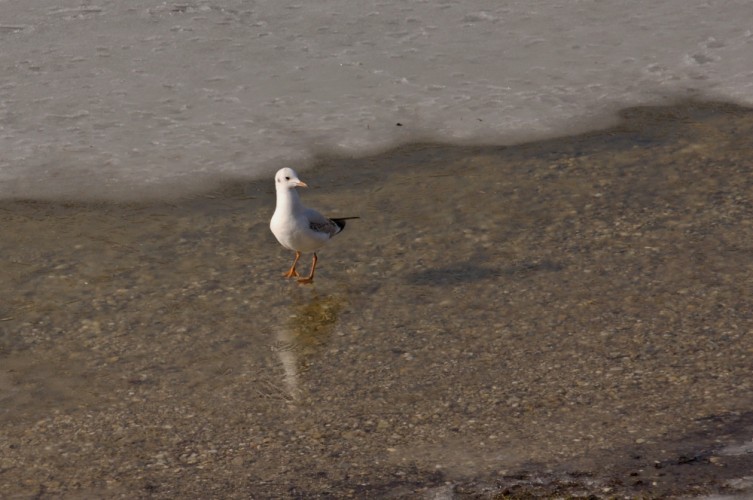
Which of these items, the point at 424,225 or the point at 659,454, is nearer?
the point at 659,454

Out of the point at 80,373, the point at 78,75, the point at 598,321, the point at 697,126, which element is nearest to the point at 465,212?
the point at 598,321

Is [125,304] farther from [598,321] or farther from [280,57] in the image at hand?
[280,57]

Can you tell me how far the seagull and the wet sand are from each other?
0.27 metres

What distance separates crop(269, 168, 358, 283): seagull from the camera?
7.11 meters

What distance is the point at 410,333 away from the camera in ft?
21.6

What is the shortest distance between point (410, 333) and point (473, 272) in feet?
2.72

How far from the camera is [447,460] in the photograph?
534 centimetres

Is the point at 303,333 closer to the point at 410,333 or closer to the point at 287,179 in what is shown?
the point at 410,333

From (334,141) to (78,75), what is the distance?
2.70m

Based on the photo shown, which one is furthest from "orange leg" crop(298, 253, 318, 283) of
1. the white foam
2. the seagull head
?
the white foam

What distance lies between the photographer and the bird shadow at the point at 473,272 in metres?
7.14

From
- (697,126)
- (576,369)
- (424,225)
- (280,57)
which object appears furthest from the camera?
(280,57)

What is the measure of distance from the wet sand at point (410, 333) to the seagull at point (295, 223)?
0.27m

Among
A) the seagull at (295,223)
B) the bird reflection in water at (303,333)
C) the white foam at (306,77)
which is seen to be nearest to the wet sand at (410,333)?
the bird reflection in water at (303,333)
